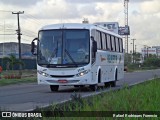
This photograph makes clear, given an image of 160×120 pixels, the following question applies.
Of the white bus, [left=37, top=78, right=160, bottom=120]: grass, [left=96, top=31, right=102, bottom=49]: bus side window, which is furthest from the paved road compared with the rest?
[left=96, top=31, right=102, bottom=49]: bus side window

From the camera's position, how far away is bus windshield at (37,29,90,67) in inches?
867

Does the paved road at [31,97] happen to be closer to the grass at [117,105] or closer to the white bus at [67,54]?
the white bus at [67,54]

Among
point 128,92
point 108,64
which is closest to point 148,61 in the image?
point 108,64

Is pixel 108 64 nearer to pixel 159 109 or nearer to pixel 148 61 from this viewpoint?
pixel 159 109

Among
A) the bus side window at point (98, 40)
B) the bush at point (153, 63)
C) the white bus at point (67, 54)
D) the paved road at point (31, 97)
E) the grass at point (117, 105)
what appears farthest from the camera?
the bush at point (153, 63)

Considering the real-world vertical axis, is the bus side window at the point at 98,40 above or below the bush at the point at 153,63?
above

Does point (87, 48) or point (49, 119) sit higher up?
point (87, 48)

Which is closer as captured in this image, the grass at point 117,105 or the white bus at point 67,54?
the grass at point 117,105

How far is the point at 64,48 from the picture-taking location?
72.4ft

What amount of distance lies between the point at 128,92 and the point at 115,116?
13.0 feet

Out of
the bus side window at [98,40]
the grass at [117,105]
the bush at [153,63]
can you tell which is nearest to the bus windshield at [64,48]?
the bus side window at [98,40]

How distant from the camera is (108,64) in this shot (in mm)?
26594

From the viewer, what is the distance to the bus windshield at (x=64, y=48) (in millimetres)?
22016

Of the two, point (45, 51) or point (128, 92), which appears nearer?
point (128, 92)
